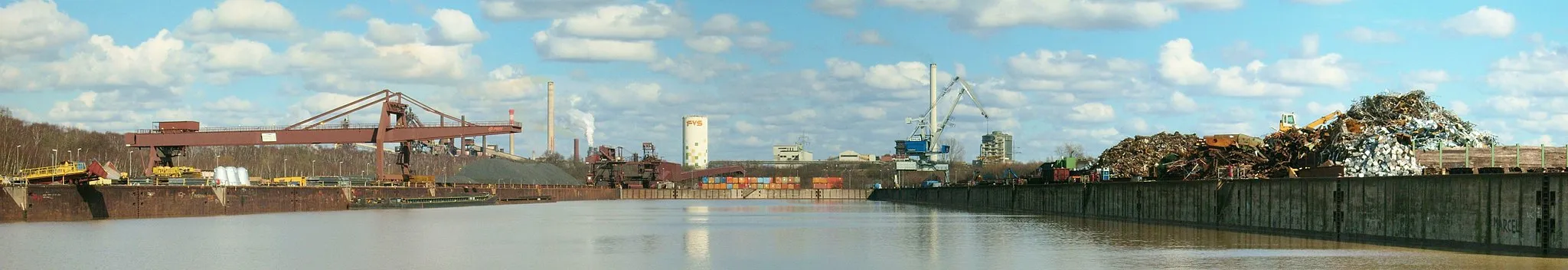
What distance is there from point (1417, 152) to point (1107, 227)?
15.6 meters

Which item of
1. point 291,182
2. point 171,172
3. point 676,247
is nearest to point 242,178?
point 171,172

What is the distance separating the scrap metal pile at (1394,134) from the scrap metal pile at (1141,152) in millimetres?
36490

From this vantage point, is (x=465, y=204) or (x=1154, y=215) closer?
(x=1154, y=215)

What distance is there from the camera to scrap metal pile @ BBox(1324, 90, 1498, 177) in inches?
2058

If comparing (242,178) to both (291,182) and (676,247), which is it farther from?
(676,247)

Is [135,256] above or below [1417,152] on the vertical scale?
below

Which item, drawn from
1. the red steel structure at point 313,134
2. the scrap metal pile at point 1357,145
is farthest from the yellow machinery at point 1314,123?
the red steel structure at point 313,134

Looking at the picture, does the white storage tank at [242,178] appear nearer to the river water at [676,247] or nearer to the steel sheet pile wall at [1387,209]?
the river water at [676,247]

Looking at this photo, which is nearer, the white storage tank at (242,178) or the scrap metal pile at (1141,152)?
the white storage tank at (242,178)

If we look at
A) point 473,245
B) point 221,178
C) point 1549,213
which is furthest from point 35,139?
point 1549,213

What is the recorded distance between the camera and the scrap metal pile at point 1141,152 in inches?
4279

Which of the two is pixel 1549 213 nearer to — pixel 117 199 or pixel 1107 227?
pixel 1107 227

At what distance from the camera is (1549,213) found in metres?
35.1

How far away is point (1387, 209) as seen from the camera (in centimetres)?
4472
